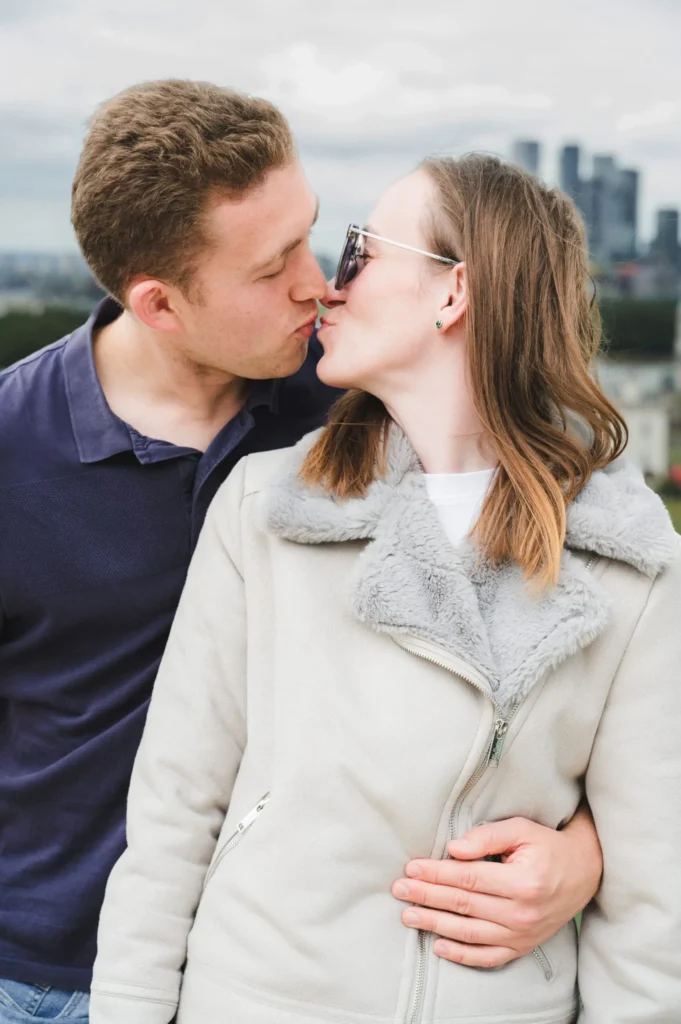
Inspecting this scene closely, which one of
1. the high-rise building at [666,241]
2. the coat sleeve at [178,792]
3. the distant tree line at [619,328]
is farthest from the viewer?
the high-rise building at [666,241]

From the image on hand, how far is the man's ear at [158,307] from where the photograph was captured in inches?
68.2

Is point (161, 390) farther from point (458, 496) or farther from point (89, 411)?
point (458, 496)

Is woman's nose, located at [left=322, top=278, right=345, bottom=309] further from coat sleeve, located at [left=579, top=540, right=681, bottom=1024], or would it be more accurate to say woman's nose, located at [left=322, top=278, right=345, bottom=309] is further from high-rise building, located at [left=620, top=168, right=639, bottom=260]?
high-rise building, located at [left=620, top=168, right=639, bottom=260]

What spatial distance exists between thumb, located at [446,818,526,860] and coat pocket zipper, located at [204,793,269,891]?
259mm

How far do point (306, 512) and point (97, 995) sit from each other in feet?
2.40

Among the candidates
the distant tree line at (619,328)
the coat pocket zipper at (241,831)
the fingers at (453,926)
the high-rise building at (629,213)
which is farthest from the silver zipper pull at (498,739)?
the high-rise building at (629,213)

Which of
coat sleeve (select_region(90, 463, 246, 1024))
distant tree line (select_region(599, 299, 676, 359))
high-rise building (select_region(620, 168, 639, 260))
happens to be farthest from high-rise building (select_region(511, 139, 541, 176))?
coat sleeve (select_region(90, 463, 246, 1024))

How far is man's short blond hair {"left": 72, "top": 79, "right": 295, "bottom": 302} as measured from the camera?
1.64m

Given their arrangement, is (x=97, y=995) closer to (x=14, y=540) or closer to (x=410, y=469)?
(x=14, y=540)

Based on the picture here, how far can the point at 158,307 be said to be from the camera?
1745 millimetres

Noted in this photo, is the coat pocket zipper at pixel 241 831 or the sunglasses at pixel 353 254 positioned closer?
the coat pocket zipper at pixel 241 831

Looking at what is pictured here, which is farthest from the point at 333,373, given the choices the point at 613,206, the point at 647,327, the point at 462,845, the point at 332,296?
the point at 647,327

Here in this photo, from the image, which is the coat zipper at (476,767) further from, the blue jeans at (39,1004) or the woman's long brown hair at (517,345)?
the blue jeans at (39,1004)

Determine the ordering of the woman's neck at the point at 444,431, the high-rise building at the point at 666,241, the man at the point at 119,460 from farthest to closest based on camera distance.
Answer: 1. the high-rise building at the point at 666,241
2. the man at the point at 119,460
3. the woman's neck at the point at 444,431
